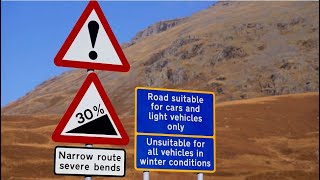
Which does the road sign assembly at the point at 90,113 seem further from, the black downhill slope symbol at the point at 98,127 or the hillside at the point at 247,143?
the hillside at the point at 247,143

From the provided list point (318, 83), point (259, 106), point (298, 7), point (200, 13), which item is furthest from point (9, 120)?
point (200, 13)

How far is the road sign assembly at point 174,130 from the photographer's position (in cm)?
650

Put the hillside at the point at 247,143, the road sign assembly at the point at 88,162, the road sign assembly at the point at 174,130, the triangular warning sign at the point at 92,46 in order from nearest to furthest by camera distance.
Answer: the road sign assembly at the point at 88,162, the triangular warning sign at the point at 92,46, the road sign assembly at the point at 174,130, the hillside at the point at 247,143

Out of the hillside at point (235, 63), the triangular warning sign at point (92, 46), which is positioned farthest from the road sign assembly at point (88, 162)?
the hillside at point (235, 63)

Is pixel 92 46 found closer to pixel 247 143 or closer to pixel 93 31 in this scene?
pixel 93 31

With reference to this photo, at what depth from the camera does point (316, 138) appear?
44562 millimetres

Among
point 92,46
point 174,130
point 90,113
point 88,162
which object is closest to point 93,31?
point 92,46

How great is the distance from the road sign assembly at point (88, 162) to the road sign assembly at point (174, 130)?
95 centimetres

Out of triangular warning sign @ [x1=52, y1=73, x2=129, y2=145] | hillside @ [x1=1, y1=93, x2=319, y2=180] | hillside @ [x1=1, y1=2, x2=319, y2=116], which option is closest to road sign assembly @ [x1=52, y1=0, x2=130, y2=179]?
triangular warning sign @ [x1=52, y1=73, x2=129, y2=145]

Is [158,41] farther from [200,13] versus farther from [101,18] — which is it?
[101,18]

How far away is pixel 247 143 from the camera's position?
41.7 meters

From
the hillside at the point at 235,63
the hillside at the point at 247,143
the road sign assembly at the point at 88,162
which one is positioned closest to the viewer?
the road sign assembly at the point at 88,162

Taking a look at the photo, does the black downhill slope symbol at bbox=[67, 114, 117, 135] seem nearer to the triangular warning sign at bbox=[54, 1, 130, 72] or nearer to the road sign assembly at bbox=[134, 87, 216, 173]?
the triangular warning sign at bbox=[54, 1, 130, 72]

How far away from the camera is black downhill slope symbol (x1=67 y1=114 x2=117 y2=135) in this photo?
5.39 m
